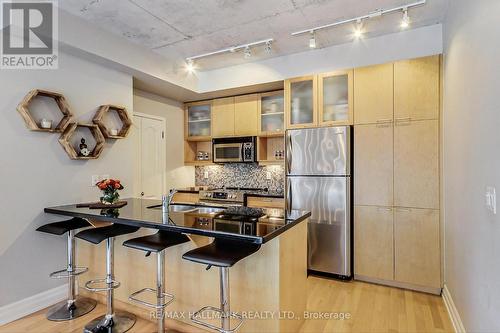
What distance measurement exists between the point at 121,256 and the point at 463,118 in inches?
119

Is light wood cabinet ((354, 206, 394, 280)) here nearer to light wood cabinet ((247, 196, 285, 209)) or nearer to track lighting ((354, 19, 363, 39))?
light wood cabinet ((247, 196, 285, 209))

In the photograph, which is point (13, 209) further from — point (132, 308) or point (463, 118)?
point (463, 118)

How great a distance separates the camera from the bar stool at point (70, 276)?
240 centimetres

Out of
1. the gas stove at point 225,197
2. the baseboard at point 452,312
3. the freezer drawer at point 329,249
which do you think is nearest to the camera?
the baseboard at point 452,312

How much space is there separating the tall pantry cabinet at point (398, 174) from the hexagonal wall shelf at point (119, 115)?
2656 mm

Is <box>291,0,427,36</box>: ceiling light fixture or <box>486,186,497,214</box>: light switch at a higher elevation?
<box>291,0,427,36</box>: ceiling light fixture

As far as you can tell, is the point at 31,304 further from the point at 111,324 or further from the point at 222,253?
the point at 222,253

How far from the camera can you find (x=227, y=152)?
14.4 feet

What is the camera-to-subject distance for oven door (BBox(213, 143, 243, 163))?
4.27m

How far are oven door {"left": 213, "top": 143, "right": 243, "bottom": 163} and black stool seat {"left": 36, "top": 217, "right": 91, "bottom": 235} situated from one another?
7.38ft

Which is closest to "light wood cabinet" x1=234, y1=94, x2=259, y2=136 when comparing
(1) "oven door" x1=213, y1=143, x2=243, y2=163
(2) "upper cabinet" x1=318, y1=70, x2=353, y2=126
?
(1) "oven door" x1=213, y1=143, x2=243, y2=163

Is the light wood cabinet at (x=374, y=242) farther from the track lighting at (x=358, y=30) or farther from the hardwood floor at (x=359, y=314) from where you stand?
the track lighting at (x=358, y=30)

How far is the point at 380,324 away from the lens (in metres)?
2.30

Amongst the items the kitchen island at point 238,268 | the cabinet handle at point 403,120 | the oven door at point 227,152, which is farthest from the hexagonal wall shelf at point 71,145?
the cabinet handle at point 403,120
